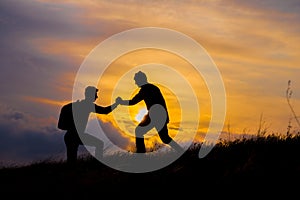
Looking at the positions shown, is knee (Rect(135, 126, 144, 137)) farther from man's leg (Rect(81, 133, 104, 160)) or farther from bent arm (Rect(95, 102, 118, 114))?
bent arm (Rect(95, 102, 118, 114))

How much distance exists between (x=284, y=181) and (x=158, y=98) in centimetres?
655

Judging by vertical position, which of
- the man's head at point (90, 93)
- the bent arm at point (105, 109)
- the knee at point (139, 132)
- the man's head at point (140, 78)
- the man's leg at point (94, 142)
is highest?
the man's head at point (140, 78)

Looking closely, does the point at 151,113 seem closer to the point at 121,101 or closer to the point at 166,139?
the point at 166,139

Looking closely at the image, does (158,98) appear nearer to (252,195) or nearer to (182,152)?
(182,152)

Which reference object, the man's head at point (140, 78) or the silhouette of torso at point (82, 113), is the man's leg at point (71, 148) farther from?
the man's head at point (140, 78)

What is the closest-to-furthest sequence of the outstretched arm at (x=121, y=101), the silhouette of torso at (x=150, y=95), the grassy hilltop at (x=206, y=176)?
the grassy hilltop at (x=206, y=176) < the silhouette of torso at (x=150, y=95) < the outstretched arm at (x=121, y=101)

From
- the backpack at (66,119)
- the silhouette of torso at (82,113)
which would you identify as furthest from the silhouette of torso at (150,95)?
the backpack at (66,119)

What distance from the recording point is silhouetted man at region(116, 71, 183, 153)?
14.3m

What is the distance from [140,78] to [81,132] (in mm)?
2783

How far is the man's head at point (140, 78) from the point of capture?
1484 centimetres

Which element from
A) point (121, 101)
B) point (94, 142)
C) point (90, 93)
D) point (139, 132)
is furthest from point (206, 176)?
point (90, 93)

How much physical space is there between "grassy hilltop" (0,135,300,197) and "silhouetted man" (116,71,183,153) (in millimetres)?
873

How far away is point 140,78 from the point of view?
48.8 ft

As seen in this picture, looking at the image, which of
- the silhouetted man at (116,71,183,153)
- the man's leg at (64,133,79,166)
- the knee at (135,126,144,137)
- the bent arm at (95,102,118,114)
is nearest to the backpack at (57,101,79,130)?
the man's leg at (64,133,79,166)
